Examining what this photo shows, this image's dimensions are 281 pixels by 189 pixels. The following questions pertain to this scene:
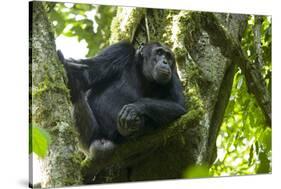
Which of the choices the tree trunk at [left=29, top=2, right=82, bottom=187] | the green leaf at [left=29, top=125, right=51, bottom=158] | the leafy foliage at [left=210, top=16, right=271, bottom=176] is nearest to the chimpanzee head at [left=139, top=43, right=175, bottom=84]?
the leafy foliage at [left=210, top=16, right=271, bottom=176]

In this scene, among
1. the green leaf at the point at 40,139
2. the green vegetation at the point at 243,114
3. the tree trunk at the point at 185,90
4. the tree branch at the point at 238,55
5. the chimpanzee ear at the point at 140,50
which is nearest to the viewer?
the green leaf at the point at 40,139

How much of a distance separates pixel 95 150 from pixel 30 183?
0.51 m

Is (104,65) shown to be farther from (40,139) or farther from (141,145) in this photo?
(40,139)

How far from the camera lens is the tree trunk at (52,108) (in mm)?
2463

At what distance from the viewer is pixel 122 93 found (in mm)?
3514

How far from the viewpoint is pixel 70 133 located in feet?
8.27

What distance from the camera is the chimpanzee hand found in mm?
3352

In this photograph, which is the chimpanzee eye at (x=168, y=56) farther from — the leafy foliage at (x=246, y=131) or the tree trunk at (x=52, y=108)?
the tree trunk at (x=52, y=108)

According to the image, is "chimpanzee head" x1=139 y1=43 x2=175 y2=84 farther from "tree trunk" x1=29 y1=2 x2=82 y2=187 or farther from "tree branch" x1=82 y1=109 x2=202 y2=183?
"tree trunk" x1=29 y1=2 x2=82 y2=187

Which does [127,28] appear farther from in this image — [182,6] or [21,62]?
[21,62]

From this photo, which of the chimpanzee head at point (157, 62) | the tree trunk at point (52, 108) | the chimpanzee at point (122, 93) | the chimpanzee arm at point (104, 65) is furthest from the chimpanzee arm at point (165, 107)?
the tree trunk at point (52, 108)

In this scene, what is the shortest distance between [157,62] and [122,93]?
0.97 feet

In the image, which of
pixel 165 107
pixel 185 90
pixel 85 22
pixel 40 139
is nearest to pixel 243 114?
pixel 185 90
